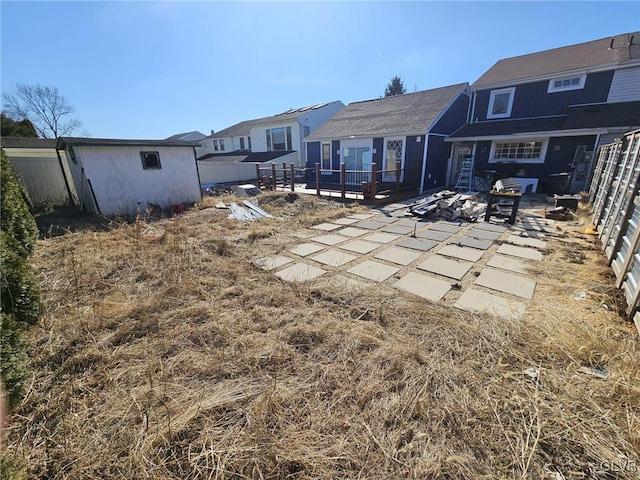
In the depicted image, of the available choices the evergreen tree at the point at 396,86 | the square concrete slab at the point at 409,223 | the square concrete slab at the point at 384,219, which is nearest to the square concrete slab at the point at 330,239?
the square concrete slab at the point at 384,219

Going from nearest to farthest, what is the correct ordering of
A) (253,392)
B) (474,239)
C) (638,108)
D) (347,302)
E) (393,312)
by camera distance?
(253,392) < (393,312) < (347,302) < (474,239) < (638,108)

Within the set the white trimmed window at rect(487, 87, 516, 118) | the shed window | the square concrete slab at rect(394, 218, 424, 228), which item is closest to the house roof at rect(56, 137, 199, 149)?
the shed window

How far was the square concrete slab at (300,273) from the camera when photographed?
3874 mm

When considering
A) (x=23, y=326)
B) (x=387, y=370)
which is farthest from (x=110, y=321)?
(x=387, y=370)

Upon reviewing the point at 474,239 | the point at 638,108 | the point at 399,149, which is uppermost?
the point at 638,108

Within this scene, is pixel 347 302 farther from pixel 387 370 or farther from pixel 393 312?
pixel 387 370

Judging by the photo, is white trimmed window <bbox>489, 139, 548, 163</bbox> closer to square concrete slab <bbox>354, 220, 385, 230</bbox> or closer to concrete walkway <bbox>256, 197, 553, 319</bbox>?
concrete walkway <bbox>256, 197, 553, 319</bbox>

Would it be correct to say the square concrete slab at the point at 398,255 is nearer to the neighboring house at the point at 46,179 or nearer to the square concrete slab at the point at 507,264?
the square concrete slab at the point at 507,264

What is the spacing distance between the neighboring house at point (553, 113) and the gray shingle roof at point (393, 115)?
5.28 ft

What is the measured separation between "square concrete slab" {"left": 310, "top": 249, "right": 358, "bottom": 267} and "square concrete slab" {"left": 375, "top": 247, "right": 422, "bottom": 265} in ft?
1.81

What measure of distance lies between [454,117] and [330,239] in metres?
11.1

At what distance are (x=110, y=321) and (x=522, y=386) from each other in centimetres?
377

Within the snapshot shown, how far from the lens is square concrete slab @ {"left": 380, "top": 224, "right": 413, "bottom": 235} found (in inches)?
243

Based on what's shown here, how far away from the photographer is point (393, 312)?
298cm
